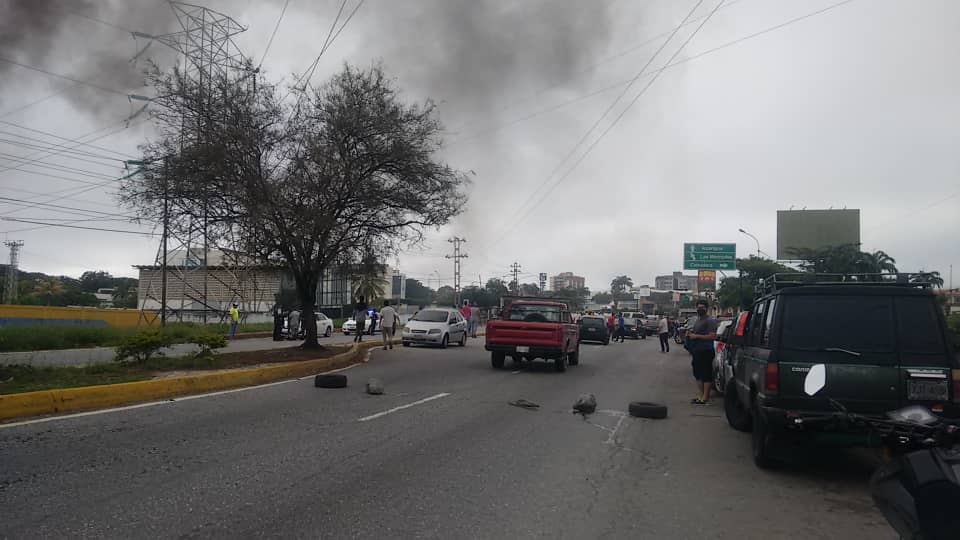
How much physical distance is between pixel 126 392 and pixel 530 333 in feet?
31.0

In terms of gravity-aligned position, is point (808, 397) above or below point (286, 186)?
below

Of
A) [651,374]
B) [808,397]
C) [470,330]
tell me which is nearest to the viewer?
[808,397]

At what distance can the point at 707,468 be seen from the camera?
6949 millimetres

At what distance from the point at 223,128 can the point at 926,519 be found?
15.9 meters

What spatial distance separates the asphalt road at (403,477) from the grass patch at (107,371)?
170 cm

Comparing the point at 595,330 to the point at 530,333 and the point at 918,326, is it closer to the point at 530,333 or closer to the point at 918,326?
the point at 530,333

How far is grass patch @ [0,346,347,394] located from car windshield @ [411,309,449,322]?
33.4 ft

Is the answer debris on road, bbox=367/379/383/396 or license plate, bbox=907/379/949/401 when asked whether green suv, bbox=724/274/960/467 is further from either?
debris on road, bbox=367/379/383/396

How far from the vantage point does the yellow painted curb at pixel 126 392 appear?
8.45 metres

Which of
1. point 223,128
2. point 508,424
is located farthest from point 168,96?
point 508,424

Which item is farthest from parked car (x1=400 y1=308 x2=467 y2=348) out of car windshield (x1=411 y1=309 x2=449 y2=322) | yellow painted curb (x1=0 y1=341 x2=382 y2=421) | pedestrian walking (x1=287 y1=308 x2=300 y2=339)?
yellow painted curb (x1=0 y1=341 x2=382 y2=421)

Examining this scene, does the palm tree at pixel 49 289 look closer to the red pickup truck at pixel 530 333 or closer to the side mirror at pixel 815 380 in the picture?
the red pickup truck at pixel 530 333

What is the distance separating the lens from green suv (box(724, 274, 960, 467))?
19.7ft

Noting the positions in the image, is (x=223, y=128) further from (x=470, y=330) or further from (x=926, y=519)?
(x=470, y=330)
